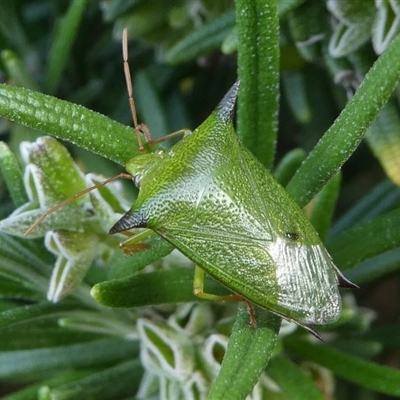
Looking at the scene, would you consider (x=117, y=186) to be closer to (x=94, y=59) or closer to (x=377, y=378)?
(x=377, y=378)

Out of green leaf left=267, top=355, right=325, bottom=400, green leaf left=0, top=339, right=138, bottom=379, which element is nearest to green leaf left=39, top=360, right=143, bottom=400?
green leaf left=0, top=339, right=138, bottom=379

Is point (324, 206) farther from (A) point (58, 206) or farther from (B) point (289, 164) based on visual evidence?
(A) point (58, 206)

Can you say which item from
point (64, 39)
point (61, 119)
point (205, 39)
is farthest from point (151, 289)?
point (64, 39)

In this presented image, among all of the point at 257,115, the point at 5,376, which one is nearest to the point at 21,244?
the point at 5,376

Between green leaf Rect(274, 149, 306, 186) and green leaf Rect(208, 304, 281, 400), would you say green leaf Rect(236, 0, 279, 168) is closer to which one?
green leaf Rect(274, 149, 306, 186)

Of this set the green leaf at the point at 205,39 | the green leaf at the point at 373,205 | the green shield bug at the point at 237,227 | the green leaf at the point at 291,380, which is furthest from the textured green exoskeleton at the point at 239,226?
the green leaf at the point at 373,205

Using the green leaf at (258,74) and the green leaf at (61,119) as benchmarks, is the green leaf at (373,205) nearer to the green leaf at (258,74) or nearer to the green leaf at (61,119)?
the green leaf at (258,74)

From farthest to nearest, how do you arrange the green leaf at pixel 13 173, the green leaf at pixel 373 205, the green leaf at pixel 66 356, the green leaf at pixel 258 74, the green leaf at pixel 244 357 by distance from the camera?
the green leaf at pixel 373 205 < the green leaf at pixel 66 356 < the green leaf at pixel 13 173 < the green leaf at pixel 258 74 < the green leaf at pixel 244 357
